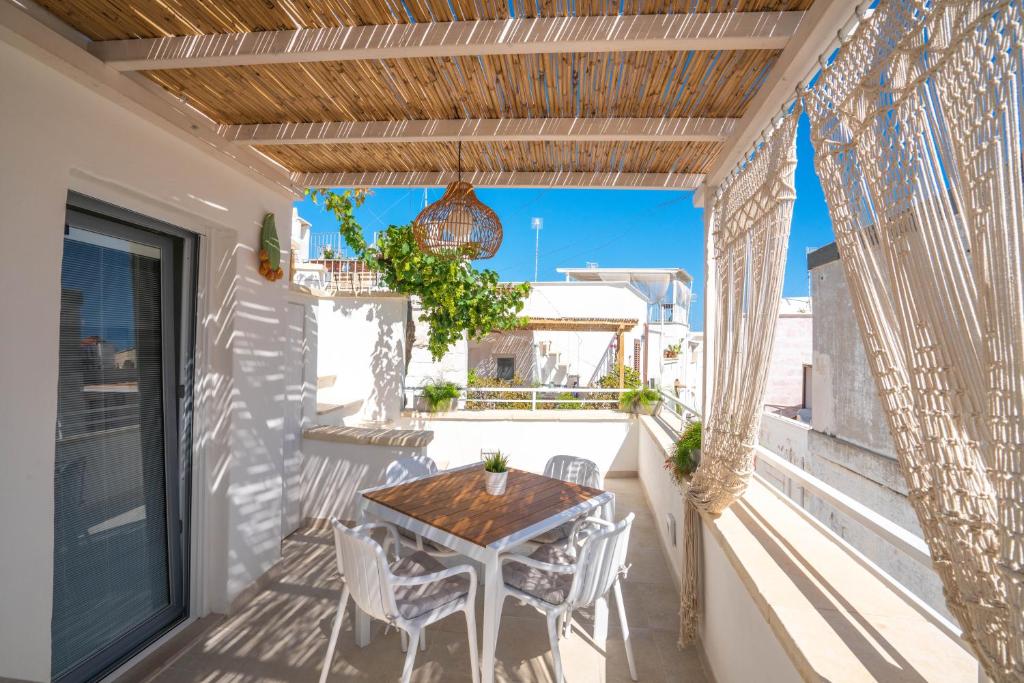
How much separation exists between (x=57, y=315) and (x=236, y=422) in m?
1.15

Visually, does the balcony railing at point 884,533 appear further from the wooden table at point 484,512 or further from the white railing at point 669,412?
the white railing at point 669,412

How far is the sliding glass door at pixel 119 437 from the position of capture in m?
2.00

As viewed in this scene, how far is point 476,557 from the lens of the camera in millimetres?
2008

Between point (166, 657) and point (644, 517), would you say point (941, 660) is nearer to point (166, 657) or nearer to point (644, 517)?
point (166, 657)

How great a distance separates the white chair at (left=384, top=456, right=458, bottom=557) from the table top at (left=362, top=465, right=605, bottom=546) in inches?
8.7

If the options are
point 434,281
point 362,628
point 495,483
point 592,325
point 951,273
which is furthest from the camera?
point 592,325

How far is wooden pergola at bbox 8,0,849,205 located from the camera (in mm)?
1573

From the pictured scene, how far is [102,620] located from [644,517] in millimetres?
3838

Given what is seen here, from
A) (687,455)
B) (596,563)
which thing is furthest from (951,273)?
(687,455)

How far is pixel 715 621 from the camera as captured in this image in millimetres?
2209

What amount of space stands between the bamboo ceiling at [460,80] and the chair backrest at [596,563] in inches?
71.1

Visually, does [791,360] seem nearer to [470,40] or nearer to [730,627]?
[730,627]

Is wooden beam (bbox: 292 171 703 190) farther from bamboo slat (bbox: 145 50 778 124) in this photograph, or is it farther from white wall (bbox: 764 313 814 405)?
white wall (bbox: 764 313 814 405)

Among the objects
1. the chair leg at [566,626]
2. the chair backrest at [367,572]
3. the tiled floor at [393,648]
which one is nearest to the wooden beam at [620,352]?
the tiled floor at [393,648]
